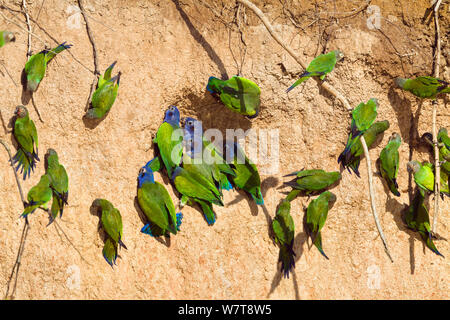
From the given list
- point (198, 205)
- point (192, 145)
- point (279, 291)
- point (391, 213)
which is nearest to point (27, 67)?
point (192, 145)

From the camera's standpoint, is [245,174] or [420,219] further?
[420,219]

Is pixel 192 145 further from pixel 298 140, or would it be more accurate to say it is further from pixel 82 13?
pixel 82 13

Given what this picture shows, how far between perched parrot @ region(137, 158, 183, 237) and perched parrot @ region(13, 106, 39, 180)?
63 cm

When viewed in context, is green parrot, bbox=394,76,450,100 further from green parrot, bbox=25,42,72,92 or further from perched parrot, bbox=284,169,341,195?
green parrot, bbox=25,42,72,92

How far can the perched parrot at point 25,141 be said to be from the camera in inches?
102

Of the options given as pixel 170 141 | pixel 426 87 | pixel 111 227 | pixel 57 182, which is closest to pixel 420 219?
pixel 426 87

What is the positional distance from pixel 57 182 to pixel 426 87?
7.94 feet

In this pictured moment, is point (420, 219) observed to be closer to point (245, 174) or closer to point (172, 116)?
point (245, 174)

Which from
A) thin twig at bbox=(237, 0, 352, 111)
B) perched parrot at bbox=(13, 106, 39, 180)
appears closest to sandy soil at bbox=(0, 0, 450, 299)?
perched parrot at bbox=(13, 106, 39, 180)

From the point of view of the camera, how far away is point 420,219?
9.95 feet

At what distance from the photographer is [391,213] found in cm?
312

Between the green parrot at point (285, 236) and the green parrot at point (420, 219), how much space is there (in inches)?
33.4

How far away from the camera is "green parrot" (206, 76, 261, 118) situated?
9.25ft

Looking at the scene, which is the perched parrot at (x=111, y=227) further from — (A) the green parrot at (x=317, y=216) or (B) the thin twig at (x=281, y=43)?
(B) the thin twig at (x=281, y=43)
